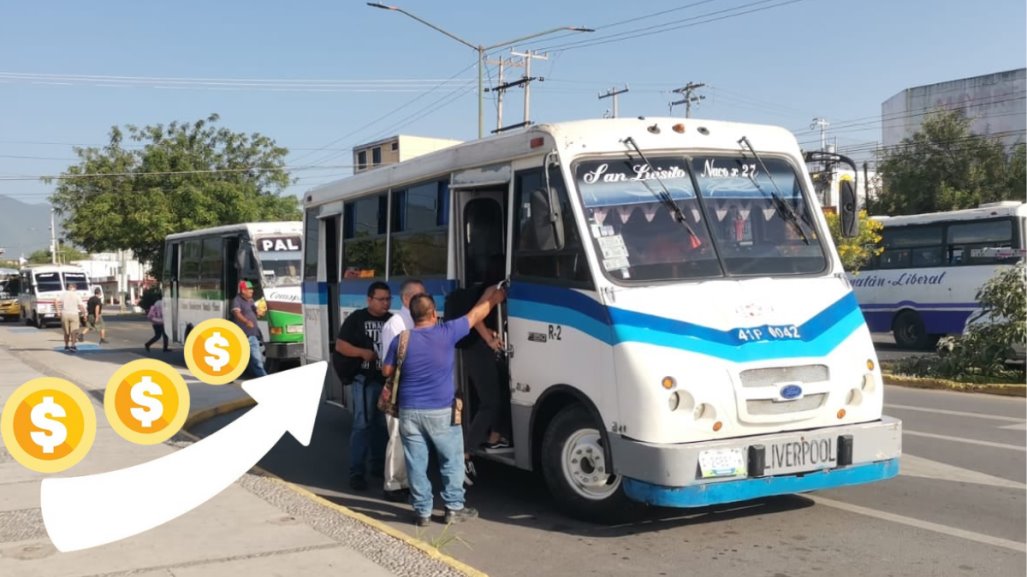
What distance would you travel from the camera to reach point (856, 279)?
77.9 ft

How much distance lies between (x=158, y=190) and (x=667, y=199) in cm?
4150

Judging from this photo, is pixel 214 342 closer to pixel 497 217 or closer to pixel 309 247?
pixel 497 217

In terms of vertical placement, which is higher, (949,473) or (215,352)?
(215,352)

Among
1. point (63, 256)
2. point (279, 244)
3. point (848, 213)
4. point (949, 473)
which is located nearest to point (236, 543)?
point (848, 213)

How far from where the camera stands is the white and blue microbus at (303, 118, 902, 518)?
6160mm

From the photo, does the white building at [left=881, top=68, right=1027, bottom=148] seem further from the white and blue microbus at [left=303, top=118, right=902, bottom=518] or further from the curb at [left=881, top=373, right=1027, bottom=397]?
the white and blue microbus at [left=303, top=118, right=902, bottom=518]

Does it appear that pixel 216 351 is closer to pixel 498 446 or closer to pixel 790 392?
pixel 498 446

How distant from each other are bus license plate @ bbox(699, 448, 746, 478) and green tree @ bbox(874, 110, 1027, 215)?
35.1 m

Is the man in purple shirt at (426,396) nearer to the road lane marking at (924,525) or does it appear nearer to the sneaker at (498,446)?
the sneaker at (498,446)

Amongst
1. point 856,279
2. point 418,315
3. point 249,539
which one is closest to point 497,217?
point 418,315

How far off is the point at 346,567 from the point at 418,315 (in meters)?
1.84

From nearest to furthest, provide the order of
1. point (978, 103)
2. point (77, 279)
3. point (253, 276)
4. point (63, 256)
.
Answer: point (253, 276)
point (77, 279)
point (978, 103)
point (63, 256)

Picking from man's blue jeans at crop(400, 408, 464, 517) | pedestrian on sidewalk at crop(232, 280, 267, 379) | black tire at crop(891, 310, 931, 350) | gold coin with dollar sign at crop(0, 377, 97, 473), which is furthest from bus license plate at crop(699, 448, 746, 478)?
black tire at crop(891, 310, 931, 350)

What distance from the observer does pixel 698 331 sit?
6.30m
